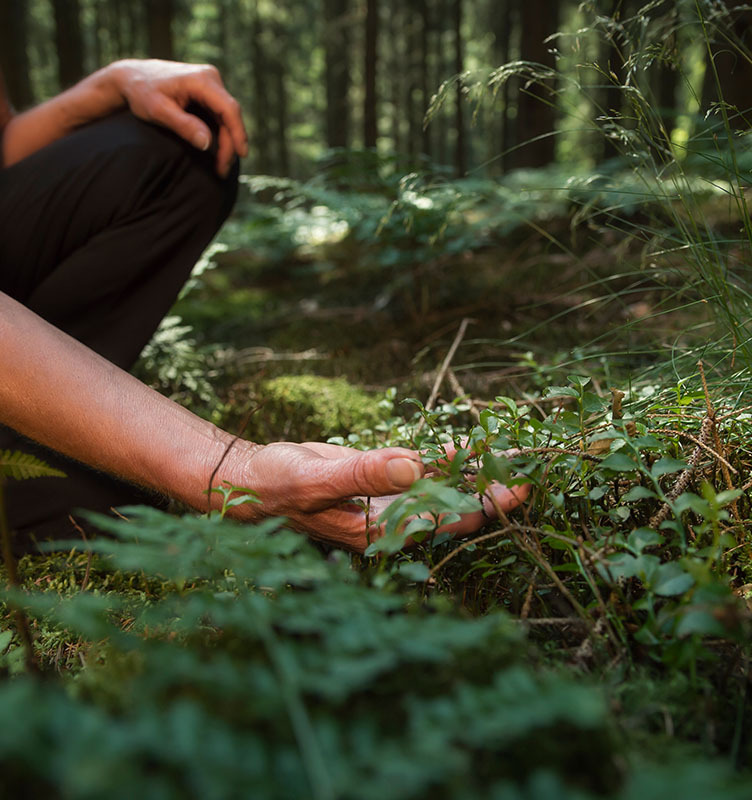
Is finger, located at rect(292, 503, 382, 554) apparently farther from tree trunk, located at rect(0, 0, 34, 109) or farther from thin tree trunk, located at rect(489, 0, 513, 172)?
thin tree trunk, located at rect(489, 0, 513, 172)

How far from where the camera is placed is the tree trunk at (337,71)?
13547mm

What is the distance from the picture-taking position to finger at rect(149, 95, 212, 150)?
206 cm

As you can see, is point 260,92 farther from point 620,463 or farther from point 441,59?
point 620,463

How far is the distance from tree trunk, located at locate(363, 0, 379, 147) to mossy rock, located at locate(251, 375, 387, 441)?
7778 mm

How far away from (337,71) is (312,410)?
52.7 ft

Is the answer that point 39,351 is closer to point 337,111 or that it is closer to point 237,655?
point 237,655

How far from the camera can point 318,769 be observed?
0.47m

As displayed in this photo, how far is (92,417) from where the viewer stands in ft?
4.46

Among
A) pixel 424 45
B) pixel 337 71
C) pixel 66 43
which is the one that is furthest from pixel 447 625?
pixel 337 71

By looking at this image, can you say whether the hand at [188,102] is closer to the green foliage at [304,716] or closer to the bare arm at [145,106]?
the bare arm at [145,106]

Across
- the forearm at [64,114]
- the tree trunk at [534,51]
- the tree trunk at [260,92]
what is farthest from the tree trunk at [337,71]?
the forearm at [64,114]

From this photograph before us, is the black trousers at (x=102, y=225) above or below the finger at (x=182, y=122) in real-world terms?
below

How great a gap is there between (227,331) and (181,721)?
3643 mm

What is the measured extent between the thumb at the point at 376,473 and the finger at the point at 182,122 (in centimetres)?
144
